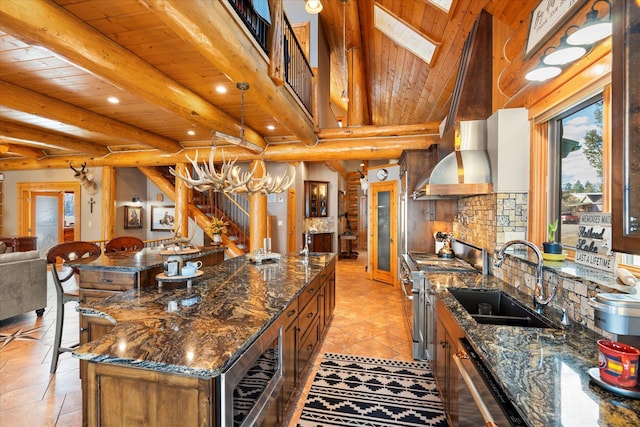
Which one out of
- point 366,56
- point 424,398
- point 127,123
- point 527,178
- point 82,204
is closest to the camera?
point 424,398

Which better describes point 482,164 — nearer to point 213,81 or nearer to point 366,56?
point 213,81

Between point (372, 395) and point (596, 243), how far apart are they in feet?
6.55

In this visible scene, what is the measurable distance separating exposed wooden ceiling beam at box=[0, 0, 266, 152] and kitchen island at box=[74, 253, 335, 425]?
1906 millimetres

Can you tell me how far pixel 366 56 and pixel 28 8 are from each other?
18.1 feet

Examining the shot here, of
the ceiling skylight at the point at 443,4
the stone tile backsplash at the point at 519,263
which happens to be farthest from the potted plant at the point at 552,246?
the ceiling skylight at the point at 443,4

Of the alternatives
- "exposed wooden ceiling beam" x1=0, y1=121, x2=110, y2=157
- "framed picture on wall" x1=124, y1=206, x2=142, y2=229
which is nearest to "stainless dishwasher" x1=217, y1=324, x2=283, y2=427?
"exposed wooden ceiling beam" x1=0, y1=121, x2=110, y2=157

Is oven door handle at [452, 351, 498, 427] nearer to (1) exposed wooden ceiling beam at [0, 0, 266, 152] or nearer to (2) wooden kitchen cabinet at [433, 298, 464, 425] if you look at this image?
(2) wooden kitchen cabinet at [433, 298, 464, 425]

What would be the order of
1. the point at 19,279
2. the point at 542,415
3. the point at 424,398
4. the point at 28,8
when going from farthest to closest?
the point at 19,279
the point at 424,398
the point at 28,8
the point at 542,415

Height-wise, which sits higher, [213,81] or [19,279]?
[213,81]

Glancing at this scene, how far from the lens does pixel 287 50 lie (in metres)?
4.27

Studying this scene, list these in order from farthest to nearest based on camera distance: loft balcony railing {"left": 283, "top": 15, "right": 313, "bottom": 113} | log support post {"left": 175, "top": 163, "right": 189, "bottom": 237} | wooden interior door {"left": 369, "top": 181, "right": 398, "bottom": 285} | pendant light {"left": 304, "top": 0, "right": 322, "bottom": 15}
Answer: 1. log support post {"left": 175, "top": 163, "right": 189, "bottom": 237}
2. wooden interior door {"left": 369, "top": 181, "right": 398, "bottom": 285}
3. loft balcony railing {"left": 283, "top": 15, "right": 313, "bottom": 113}
4. pendant light {"left": 304, "top": 0, "right": 322, "bottom": 15}

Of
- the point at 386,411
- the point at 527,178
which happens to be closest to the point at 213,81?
the point at 527,178

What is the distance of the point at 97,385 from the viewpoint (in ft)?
4.27

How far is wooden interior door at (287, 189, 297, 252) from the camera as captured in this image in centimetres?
784
